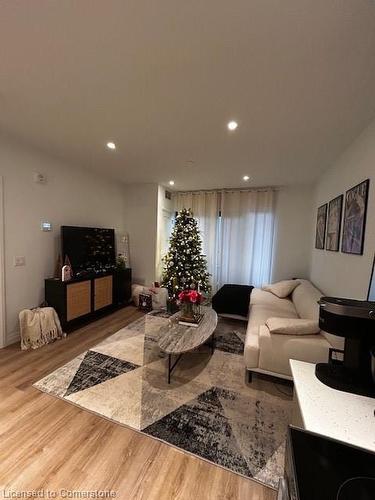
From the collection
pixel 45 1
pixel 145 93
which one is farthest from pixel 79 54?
pixel 145 93

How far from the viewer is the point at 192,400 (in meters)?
2.00

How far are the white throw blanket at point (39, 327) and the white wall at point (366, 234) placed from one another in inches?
144

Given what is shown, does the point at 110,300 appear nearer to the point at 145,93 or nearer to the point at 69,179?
the point at 69,179

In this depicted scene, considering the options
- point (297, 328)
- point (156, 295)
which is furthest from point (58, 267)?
point (297, 328)

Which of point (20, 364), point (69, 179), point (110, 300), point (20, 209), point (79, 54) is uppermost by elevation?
point (79, 54)

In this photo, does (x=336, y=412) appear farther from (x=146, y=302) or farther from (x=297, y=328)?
(x=146, y=302)

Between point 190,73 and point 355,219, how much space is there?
6.72 feet

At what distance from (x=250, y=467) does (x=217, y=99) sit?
2726 millimetres

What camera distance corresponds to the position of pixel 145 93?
5.96 feet

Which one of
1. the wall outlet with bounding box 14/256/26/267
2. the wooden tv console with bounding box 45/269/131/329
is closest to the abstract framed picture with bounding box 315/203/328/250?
the wooden tv console with bounding box 45/269/131/329

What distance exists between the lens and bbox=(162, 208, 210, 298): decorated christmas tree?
14.5ft

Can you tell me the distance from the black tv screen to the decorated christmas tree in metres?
1.16

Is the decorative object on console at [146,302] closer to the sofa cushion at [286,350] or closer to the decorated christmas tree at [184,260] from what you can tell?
the decorated christmas tree at [184,260]

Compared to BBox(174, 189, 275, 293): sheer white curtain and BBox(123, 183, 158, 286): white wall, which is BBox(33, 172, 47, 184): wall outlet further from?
BBox(174, 189, 275, 293): sheer white curtain
